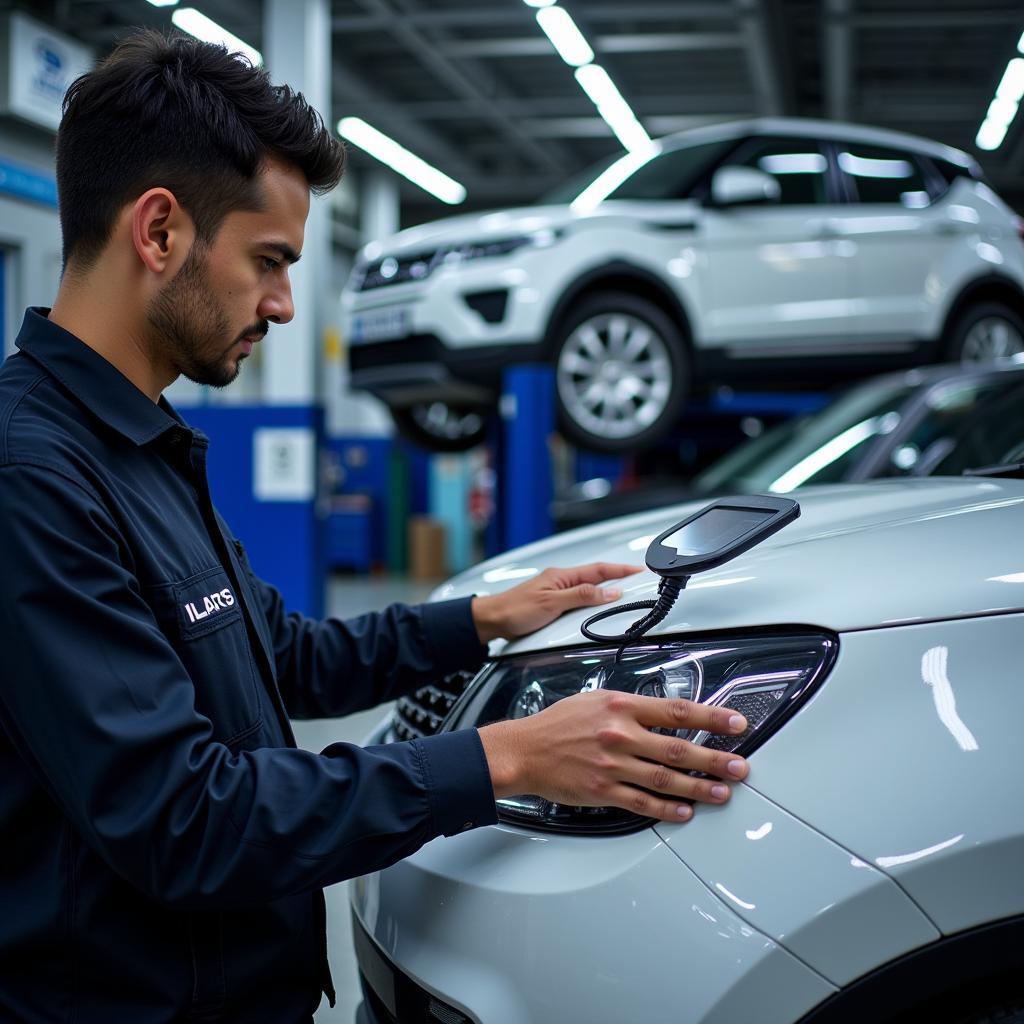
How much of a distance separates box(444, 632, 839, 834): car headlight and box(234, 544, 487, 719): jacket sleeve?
0.94 feet

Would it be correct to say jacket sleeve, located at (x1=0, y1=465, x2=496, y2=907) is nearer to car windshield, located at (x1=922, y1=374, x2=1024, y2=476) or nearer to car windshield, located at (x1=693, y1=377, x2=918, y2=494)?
car windshield, located at (x1=922, y1=374, x2=1024, y2=476)

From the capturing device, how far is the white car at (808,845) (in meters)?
0.96

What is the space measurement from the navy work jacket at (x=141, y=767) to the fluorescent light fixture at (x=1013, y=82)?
35.3ft

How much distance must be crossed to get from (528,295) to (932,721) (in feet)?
12.6

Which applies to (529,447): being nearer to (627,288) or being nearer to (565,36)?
(627,288)

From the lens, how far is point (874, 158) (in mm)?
5434

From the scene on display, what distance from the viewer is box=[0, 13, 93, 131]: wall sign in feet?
28.0

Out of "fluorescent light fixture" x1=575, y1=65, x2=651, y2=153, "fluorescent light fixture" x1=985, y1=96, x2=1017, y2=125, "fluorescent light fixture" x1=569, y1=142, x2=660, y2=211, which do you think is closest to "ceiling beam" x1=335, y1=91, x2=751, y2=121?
"fluorescent light fixture" x1=575, y1=65, x2=651, y2=153

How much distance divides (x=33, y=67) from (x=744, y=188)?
6577mm

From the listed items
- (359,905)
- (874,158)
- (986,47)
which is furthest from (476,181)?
(359,905)

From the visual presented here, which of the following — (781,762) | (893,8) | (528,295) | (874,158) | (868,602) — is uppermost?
(893,8)

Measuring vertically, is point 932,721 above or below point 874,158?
below

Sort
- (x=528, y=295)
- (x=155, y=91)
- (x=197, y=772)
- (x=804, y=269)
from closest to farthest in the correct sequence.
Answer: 1. (x=197, y=772)
2. (x=155, y=91)
3. (x=528, y=295)
4. (x=804, y=269)

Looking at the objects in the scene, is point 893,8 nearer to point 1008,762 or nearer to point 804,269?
point 804,269
